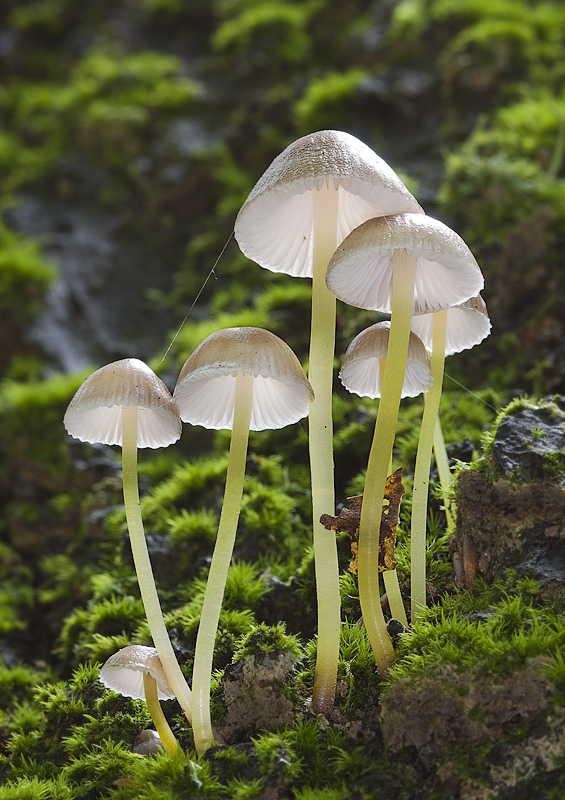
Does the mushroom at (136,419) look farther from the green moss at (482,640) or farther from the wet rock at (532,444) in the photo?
the wet rock at (532,444)

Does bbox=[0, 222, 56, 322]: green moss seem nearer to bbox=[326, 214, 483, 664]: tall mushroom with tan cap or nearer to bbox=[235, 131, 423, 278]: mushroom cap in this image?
bbox=[235, 131, 423, 278]: mushroom cap

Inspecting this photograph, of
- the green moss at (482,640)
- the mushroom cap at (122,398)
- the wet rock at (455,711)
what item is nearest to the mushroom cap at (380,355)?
the mushroom cap at (122,398)

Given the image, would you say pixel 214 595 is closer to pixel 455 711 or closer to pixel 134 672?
pixel 134 672

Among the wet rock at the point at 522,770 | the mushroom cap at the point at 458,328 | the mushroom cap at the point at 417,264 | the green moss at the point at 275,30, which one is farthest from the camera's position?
the green moss at the point at 275,30

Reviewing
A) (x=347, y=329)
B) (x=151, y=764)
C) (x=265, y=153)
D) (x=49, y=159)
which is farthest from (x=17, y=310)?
(x=151, y=764)

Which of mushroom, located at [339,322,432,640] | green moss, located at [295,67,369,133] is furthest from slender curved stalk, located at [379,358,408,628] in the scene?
green moss, located at [295,67,369,133]

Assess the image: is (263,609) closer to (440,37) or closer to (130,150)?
(130,150)
